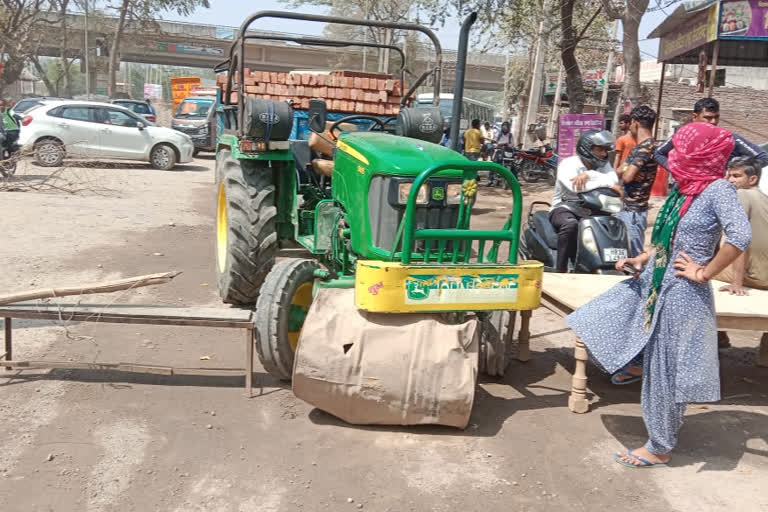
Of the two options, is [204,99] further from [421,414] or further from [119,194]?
[421,414]

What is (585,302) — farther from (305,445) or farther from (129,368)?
(129,368)

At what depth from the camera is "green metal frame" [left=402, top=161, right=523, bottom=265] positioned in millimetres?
3879

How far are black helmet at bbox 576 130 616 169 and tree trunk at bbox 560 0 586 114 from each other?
34.2 ft

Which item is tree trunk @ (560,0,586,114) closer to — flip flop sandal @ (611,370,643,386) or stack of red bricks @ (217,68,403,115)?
stack of red bricks @ (217,68,403,115)

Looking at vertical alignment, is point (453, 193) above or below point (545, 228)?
above

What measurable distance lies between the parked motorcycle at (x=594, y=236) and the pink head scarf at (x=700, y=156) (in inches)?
83.1

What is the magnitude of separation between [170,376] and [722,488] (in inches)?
128

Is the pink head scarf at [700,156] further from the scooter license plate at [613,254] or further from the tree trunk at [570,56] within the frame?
the tree trunk at [570,56]

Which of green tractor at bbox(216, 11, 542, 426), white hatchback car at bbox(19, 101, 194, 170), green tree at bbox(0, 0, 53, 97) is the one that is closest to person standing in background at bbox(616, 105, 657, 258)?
green tractor at bbox(216, 11, 542, 426)

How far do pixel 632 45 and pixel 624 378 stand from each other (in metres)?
8.43

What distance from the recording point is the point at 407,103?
7.36 m

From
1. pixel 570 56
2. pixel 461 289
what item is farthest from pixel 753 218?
pixel 570 56

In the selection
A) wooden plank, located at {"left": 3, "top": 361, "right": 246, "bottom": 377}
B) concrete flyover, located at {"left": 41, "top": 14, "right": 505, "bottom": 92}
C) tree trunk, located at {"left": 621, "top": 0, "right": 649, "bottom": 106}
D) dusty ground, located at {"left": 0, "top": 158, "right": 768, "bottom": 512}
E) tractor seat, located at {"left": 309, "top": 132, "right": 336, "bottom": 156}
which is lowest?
dusty ground, located at {"left": 0, "top": 158, "right": 768, "bottom": 512}

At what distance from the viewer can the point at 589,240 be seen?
19.3 ft
